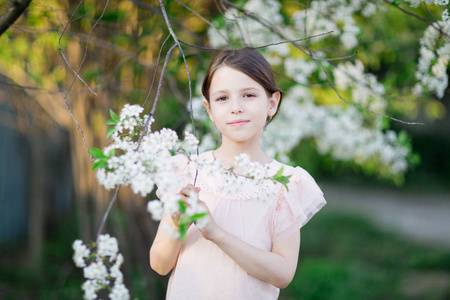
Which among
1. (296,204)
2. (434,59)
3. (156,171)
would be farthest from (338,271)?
(156,171)

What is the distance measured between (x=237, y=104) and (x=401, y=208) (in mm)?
9746

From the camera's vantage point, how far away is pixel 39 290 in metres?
4.45

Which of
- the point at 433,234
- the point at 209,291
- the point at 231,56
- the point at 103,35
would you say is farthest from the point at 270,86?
the point at 433,234

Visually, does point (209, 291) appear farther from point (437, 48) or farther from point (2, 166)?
point (2, 166)

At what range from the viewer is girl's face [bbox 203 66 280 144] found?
4.81 feet

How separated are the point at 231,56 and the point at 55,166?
5.73 m

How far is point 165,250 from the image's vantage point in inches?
57.9

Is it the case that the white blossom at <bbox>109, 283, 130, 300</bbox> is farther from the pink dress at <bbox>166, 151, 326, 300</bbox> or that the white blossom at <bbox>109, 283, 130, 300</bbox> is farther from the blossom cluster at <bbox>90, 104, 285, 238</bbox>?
the pink dress at <bbox>166, 151, 326, 300</bbox>

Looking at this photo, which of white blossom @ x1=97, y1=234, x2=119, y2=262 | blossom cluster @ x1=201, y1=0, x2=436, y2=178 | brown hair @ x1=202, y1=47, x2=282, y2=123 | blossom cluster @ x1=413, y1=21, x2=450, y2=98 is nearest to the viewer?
white blossom @ x1=97, y1=234, x2=119, y2=262

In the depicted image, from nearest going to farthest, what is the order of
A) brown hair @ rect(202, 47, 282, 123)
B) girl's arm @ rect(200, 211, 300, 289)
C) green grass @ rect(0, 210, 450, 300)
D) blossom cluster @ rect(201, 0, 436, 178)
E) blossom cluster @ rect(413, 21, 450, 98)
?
1. girl's arm @ rect(200, 211, 300, 289)
2. brown hair @ rect(202, 47, 282, 123)
3. blossom cluster @ rect(413, 21, 450, 98)
4. blossom cluster @ rect(201, 0, 436, 178)
5. green grass @ rect(0, 210, 450, 300)

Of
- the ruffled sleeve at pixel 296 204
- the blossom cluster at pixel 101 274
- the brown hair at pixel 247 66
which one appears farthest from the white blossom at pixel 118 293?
the brown hair at pixel 247 66

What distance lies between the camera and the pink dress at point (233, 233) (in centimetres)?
147

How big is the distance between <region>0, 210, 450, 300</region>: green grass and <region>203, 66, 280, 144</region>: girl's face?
2675 mm

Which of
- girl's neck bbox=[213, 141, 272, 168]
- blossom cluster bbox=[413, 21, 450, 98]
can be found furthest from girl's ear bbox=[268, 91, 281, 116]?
blossom cluster bbox=[413, 21, 450, 98]
